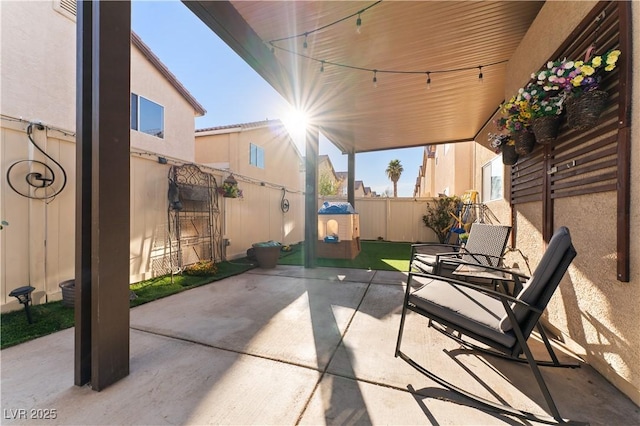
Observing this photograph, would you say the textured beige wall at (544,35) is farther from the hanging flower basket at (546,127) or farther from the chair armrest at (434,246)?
the chair armrest at (434,246)

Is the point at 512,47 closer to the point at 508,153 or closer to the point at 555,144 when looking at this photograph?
the point at 508,153

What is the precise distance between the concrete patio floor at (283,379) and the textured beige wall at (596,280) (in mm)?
191

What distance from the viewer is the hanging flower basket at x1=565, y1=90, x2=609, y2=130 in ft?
5.69

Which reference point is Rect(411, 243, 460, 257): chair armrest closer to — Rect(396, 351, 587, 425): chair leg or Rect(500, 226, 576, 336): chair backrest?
Rect(500, 226, 576, 336): chair backrest

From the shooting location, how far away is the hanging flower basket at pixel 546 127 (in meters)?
2.21

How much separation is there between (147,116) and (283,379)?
8137 mm

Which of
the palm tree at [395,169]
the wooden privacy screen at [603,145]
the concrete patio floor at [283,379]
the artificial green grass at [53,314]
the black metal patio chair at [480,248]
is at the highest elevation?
the palm tree at [395,169]

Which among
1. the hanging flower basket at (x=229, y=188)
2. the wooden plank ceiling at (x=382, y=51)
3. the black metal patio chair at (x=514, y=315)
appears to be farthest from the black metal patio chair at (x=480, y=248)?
the hanging flower basket at (x=229, y=188)

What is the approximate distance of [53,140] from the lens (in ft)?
10.0

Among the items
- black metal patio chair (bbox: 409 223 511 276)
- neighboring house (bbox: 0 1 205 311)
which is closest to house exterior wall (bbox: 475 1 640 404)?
black metal patio chair (bbox: 409 223 511 276)

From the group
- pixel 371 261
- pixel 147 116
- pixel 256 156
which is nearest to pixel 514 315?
pixel 371 261

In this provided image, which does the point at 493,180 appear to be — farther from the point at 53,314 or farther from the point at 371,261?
the point at 53,314

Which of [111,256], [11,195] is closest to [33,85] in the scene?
[11,195]

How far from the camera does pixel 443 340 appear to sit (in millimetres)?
2314
